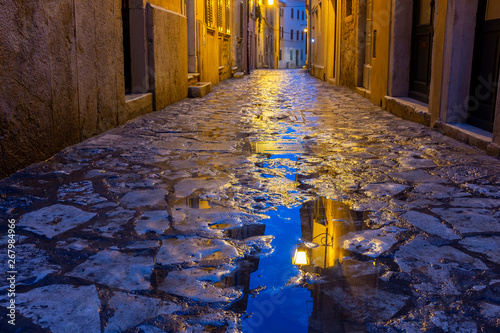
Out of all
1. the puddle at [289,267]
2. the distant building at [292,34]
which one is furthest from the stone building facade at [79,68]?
the distant building at [292,34]

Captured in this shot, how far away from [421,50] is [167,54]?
391cm

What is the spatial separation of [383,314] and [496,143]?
9.77 ft

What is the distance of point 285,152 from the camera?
459 centimetres

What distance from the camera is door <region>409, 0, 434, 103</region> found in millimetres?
6801

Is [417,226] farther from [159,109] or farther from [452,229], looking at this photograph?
[159,109]

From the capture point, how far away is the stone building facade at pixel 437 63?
4867 millimetres

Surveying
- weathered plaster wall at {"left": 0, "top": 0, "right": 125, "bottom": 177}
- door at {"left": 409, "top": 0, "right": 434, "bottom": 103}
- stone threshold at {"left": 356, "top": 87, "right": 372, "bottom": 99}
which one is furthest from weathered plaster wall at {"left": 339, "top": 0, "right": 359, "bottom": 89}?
weathered plaster wall at {"left": 0, "top": 0, "right": 125, "bottom": 177}

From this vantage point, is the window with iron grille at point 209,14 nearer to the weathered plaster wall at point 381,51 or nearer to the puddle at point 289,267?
the weathered plaster wall at point 381,51

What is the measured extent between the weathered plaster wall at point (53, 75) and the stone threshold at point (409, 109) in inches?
145

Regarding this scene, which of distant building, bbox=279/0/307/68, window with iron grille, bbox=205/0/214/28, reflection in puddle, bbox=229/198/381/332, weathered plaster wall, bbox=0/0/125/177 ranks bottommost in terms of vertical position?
reflection in puddle, bbox=229/198/381/332

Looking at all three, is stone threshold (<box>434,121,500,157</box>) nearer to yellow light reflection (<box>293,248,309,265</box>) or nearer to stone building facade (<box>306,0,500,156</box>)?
stone building facade (<box>306,0,500,156</box>)

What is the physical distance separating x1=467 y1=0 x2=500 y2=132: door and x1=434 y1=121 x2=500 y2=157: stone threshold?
153 millimetres

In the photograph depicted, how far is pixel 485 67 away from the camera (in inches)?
196

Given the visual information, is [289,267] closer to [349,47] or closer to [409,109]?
[409,109]
